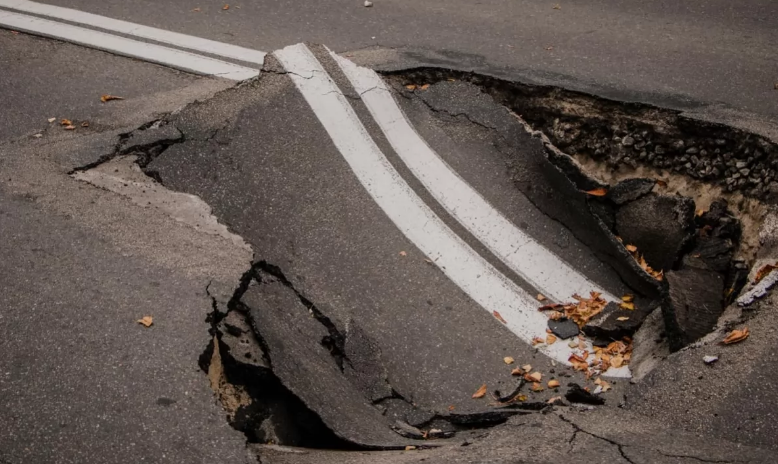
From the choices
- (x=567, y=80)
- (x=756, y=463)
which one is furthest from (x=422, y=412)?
(x=567, y=80)

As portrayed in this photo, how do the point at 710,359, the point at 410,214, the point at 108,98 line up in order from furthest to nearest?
the point at 108,98
the point at 410,214
the point at 710,359

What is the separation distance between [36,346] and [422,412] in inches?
78.7

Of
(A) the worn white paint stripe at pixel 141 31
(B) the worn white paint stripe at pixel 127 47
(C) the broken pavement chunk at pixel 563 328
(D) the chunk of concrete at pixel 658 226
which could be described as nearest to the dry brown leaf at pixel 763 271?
(D) the chunk of concrete at pixel 658 226

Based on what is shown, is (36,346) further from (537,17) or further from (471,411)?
(537,17)

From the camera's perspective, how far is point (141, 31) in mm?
6746

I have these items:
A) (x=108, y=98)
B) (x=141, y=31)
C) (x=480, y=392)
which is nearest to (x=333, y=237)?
(x=480, y=392)

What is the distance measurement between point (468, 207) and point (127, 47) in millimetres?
3294

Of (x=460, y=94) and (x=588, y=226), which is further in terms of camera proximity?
(x=460, y=94)

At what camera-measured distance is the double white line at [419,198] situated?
16.3 ft

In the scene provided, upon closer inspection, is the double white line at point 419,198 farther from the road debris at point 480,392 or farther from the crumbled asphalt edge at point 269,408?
the crumbled asphalt edge at point 269,408

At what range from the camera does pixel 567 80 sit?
5723 millimetres

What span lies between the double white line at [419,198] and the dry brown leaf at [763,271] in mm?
878

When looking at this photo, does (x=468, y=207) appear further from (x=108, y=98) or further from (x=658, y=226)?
(x=108, y=98)

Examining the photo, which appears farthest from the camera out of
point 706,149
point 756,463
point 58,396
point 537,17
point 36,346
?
point 537,17
